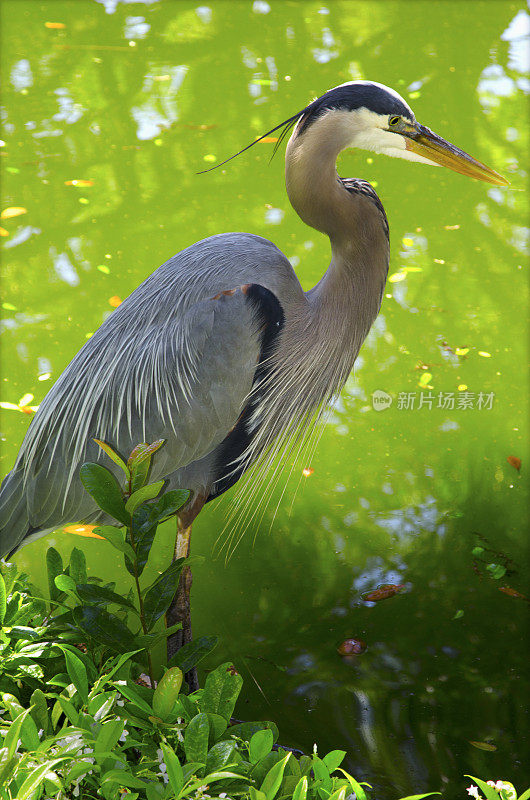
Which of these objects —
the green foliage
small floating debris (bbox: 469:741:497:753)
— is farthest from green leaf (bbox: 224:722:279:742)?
small floating debris (bbox: 469:741:497:753)

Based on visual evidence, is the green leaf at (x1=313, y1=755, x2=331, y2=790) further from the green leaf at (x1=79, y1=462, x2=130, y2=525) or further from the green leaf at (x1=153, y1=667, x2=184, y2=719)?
the green leaf at (x1=79, y1=462, x2=130, y2=525)

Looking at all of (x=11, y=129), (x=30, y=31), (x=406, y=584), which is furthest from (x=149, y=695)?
(x=30, y=31)

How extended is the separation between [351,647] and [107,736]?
154 centimetres

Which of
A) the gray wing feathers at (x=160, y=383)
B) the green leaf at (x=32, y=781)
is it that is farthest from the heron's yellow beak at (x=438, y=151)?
the green leaf at (x=32, y=781)

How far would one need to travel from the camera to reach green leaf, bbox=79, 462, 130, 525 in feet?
4.50

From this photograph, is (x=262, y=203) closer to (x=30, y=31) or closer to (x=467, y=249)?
(x=467, y=249)

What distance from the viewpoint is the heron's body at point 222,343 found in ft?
6.97

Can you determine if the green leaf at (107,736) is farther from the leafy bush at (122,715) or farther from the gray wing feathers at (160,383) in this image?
the gray wing feathers at (160,383)

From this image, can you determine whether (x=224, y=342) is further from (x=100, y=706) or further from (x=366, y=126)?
(x=100, y=706)

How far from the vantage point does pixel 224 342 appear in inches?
82.7

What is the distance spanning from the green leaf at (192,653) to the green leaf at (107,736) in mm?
388

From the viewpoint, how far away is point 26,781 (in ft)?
3.36

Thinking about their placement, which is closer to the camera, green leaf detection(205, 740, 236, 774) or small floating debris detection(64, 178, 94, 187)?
green leaf detection(205, 740, 236, 774)

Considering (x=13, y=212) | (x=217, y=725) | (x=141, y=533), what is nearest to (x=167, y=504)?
(x=141, y=533)
